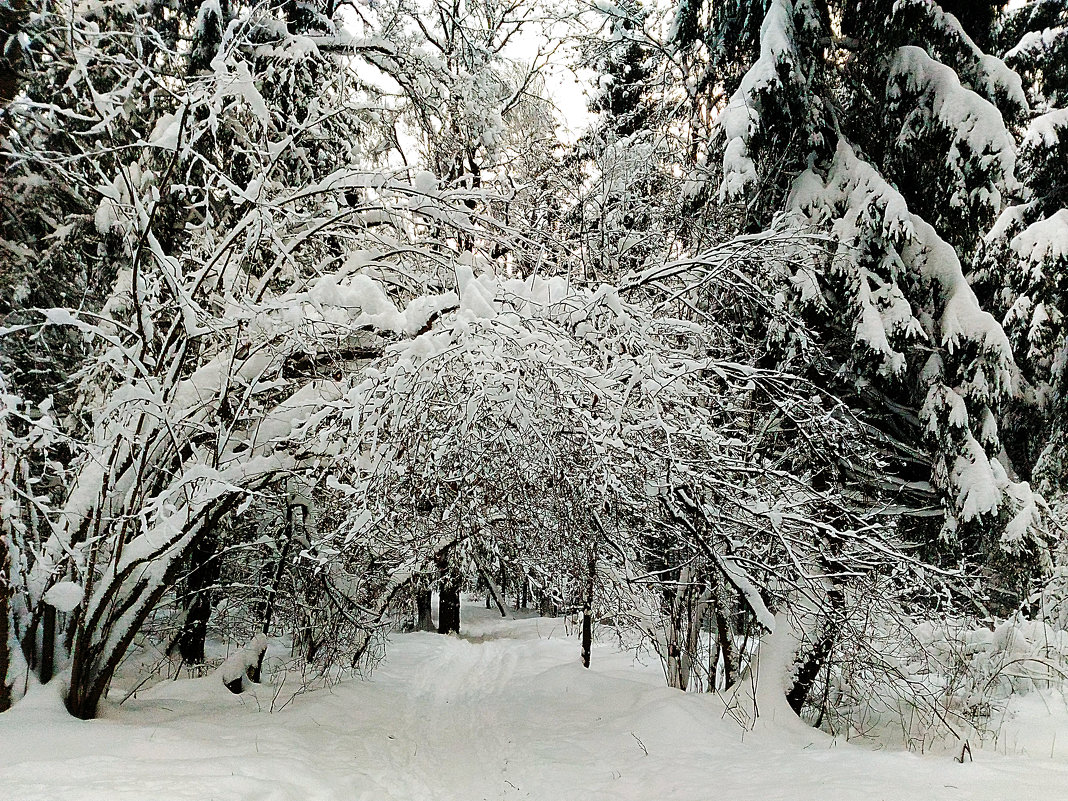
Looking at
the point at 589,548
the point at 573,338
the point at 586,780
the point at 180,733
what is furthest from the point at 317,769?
the point at 573,338

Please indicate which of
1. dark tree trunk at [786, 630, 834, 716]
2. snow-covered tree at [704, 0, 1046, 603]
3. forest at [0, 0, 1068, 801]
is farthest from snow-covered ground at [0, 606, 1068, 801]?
snow-covered tree at [704, 0, 1046, 603]

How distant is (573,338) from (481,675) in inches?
348

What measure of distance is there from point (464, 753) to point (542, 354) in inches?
175

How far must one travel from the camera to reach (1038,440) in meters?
9.67

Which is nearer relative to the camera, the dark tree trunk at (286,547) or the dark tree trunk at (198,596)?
the dark tree trunk at (286,547)

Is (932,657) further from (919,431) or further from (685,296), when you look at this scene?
(685,296)

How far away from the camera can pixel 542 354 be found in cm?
447

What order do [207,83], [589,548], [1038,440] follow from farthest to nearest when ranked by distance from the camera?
[1038,440] < [589,548] < [207,83]

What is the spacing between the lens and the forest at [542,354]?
4.82 m

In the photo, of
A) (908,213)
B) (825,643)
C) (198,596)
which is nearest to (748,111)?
(908,213)

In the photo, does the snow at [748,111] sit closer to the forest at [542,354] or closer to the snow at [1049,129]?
the forest at [542,354]

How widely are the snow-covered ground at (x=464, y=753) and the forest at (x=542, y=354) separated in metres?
0.26

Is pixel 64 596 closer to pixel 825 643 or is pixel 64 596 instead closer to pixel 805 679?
pixel 825 643

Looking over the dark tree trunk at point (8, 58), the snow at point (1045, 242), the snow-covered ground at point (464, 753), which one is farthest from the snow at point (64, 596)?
the snow at point (1045, 242)
